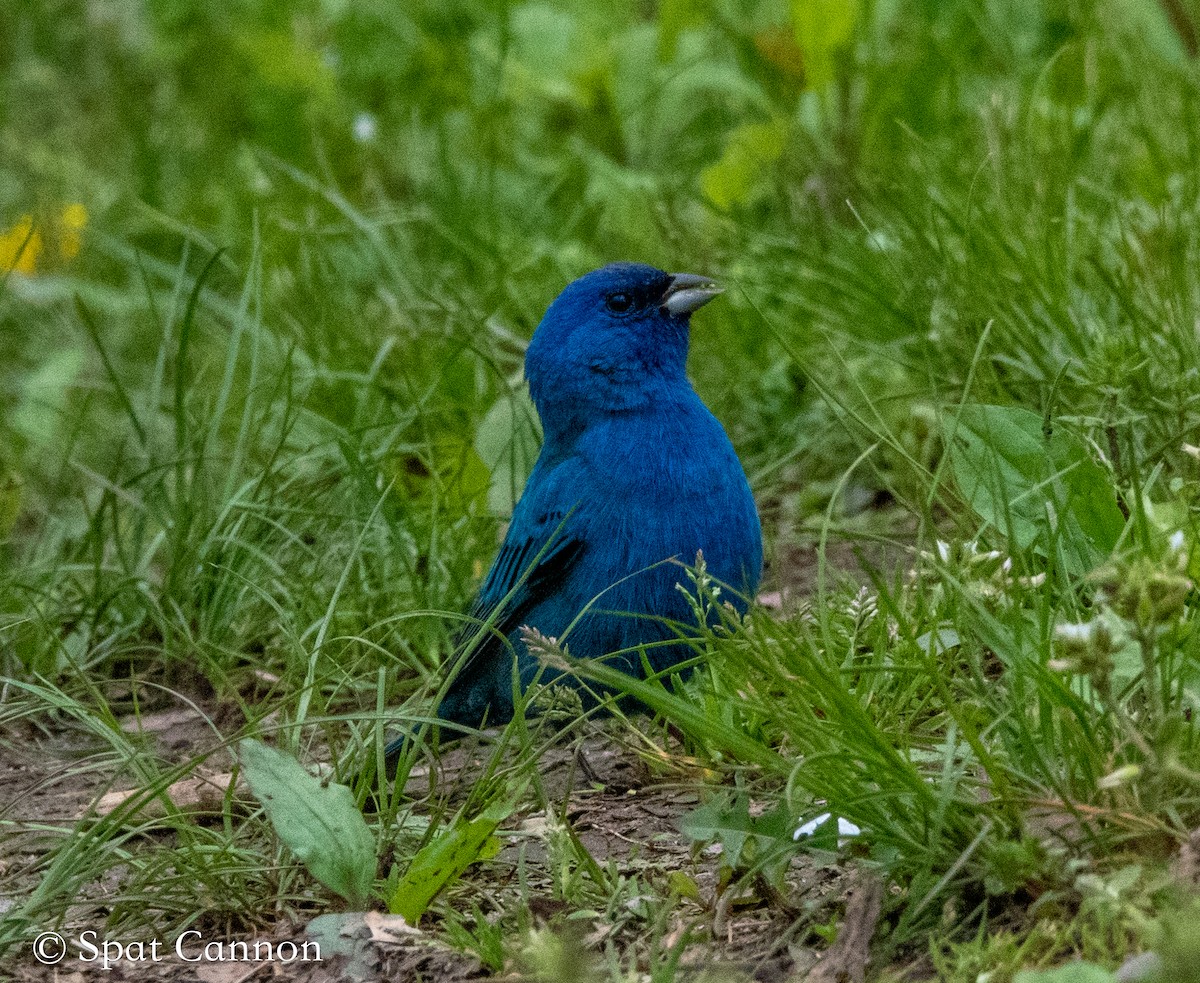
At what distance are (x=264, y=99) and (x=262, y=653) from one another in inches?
121

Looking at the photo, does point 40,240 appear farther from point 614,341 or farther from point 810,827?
point 810,827

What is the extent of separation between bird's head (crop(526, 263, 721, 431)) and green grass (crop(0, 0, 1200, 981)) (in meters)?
0.21

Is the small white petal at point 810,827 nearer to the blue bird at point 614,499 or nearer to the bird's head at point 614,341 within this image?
the blue bird at point 614,499

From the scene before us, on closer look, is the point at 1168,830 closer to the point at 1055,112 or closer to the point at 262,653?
the point at 262,653

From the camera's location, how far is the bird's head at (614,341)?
3.32 meters

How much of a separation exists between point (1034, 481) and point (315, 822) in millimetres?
1267

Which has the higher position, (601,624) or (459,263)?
(459,263)

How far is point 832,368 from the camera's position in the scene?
4023 mm

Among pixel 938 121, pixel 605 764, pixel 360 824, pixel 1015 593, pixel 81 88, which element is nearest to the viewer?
pixel 1015 593

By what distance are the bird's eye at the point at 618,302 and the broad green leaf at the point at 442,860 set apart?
1484 mm

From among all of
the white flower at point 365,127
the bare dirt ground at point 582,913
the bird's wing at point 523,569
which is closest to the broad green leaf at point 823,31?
the white flower at point 365,127

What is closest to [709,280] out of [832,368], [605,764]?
[832,368]

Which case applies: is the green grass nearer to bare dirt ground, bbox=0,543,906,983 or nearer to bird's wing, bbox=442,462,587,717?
bare dirt ground, bbox=0,543,906,983
